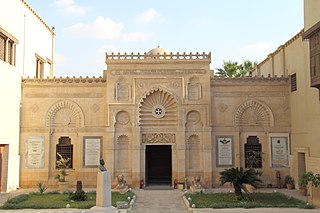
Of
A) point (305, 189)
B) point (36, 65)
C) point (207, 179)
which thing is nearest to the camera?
point (305, 189)

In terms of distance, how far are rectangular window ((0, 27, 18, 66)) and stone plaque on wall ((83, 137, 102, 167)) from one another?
18.5 feet

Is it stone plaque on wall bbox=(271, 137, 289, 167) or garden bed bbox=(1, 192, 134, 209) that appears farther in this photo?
stone plaque on wall bbox=(271, 137, 289, 167)

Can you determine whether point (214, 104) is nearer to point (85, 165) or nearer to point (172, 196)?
point (172, 196)

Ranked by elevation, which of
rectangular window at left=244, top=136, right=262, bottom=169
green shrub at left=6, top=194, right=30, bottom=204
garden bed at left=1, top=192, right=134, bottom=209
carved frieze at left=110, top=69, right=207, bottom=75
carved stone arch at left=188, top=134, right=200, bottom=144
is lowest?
garden bed at left=1, top=192, right=134, bottom=209

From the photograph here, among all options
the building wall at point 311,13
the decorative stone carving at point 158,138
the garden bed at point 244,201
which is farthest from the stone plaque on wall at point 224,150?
the building wall at point 311,13

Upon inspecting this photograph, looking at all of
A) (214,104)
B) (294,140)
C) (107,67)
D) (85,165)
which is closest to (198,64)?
(214,104)

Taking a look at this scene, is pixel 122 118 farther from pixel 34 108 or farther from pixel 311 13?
pixel 311 13

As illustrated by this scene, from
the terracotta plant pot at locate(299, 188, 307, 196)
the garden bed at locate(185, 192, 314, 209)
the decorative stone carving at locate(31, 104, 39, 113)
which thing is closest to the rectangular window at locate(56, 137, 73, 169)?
the decorative stone carving at locate(31, 104, 39, 113)

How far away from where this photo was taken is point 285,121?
21641 millimetres

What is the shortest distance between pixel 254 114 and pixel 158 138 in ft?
17.6

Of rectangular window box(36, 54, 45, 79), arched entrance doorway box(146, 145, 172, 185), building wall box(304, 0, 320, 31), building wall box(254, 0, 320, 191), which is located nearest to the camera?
building wall box(304, 0, 320, 31)

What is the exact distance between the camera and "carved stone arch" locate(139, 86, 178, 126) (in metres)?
21.5

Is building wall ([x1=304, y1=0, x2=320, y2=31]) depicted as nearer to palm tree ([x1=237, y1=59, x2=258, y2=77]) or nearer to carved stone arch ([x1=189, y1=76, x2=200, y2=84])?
carved stone arch ([x1=189, y1=76, x2=200, y2=84])

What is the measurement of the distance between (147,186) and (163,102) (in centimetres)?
458
